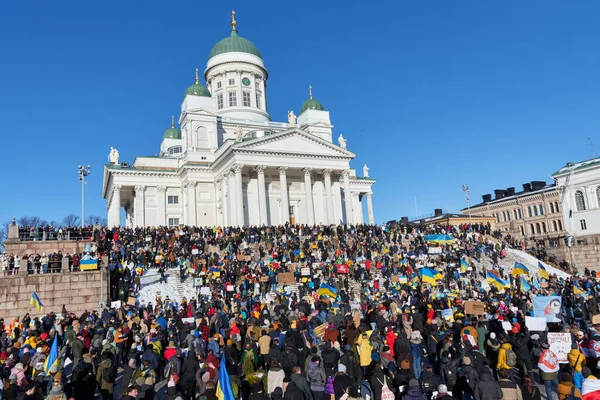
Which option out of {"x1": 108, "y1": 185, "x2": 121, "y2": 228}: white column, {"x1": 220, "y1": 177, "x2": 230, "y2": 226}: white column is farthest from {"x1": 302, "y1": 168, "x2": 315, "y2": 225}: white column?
{"x1": 108, "y1": 185, "x2": 121, "y2": 228}: white column

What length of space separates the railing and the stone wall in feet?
30.5

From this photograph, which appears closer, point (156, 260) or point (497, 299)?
point (497, 299)

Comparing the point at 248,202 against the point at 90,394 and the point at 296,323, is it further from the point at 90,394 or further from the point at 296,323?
the point at 90,394

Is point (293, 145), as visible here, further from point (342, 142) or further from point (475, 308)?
point (475, 308)

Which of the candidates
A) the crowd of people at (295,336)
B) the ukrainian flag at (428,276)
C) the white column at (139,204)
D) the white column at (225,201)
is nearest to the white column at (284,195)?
the white column at (225,201)

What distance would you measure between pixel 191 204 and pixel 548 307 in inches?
1696

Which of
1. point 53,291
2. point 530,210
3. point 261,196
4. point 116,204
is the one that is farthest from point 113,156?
point 530,210

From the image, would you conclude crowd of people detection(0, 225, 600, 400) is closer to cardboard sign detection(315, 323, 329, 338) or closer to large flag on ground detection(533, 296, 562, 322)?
cardboard sign detection(315, 323, 329, 338)

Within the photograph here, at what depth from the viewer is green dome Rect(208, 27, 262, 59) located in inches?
2581

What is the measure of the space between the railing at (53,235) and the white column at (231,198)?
16334 millimetres

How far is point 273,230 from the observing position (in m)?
38.8

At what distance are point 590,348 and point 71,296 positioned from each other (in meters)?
22.6

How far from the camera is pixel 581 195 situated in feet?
208

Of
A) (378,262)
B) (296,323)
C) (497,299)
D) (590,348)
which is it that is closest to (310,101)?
(378,262)
